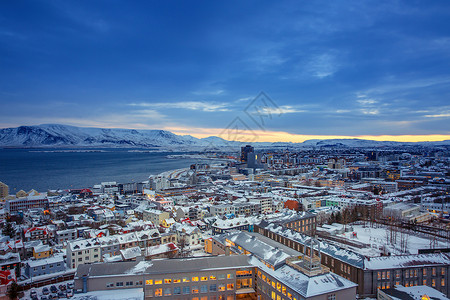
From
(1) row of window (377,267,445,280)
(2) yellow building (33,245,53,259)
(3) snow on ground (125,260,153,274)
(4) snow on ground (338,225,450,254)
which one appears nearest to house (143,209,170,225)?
(2) yellow building (33,245,53,259)

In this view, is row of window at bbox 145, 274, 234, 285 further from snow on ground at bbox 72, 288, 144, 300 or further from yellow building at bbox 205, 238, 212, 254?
yellow building at bbox 205, 238, 212, 254

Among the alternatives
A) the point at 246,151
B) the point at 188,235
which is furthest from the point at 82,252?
the point at 246,151

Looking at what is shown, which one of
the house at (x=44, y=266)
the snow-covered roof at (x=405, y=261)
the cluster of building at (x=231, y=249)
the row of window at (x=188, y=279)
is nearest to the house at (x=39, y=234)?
the cluster of building at (x=231, y=249)

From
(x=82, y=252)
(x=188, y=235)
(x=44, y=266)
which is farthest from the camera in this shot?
(x=188, y=235)

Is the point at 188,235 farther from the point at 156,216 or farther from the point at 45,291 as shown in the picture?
the point at 45,291

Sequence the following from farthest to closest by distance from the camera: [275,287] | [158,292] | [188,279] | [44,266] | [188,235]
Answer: [188,235]
[44,266]
[188,279]
[158,292]
[275,287]

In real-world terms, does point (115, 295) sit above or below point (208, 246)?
above

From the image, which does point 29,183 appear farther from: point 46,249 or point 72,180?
point 46,249
